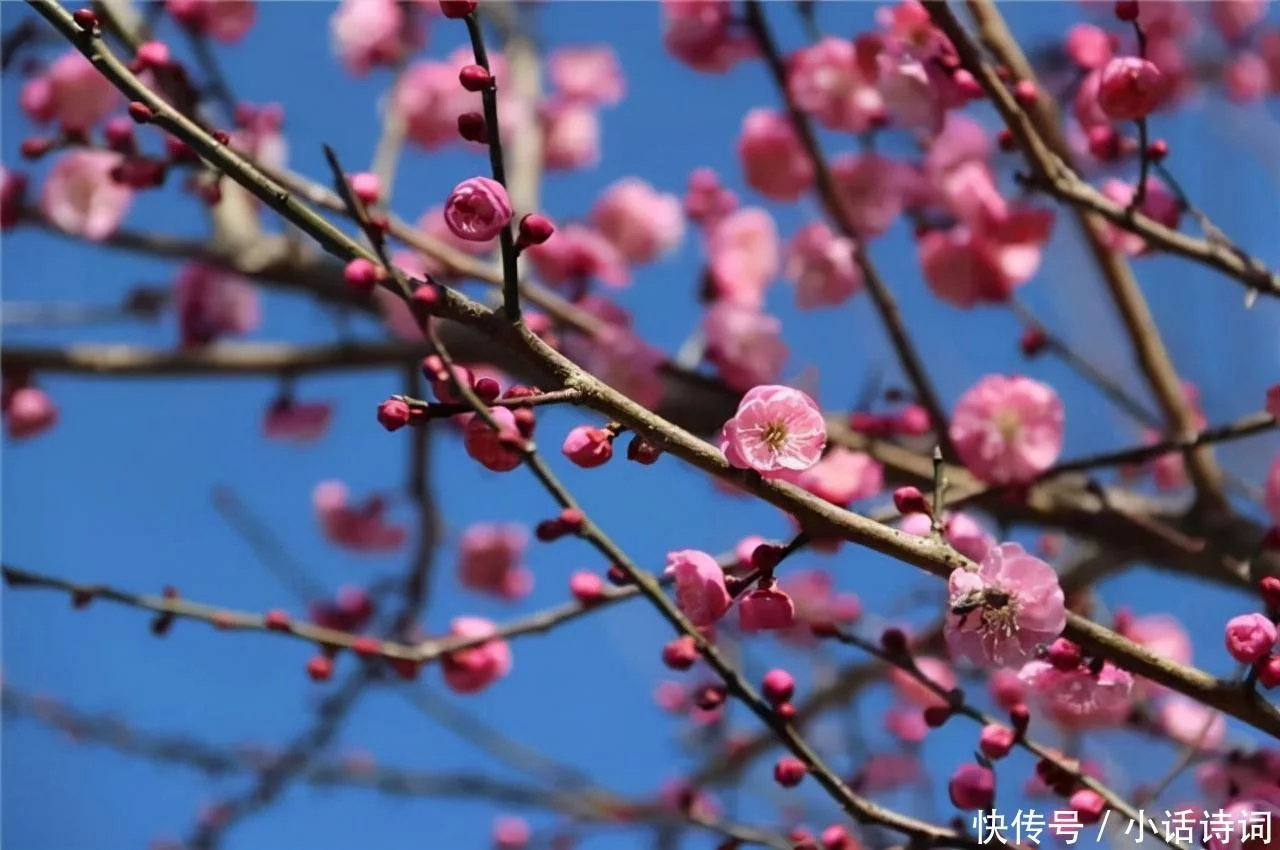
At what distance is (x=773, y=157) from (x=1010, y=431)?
3.44ft

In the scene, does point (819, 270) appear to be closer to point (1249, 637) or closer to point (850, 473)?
point (850, 473)

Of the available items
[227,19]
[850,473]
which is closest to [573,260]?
[227,19]

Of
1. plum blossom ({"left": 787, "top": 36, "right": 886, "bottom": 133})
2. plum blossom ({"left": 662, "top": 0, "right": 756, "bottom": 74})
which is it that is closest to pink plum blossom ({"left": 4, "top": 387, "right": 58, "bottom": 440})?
plum blossom ({"left": 662, "top": 0, "right": 756, "bottom": 74})

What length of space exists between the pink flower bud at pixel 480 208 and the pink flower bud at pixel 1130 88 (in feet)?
2.94

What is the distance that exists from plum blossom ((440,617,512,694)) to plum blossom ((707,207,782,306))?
1264 millimetres

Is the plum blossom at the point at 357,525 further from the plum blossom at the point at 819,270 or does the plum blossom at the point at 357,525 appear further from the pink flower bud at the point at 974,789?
the pink flower bud at the point at 974,789

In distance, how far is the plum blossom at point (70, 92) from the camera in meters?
2.52

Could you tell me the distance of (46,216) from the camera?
251 centimetres

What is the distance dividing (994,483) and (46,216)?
2025 mm

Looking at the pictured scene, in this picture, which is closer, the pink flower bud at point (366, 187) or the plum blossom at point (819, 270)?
the pink flower bud at point (366, 187)

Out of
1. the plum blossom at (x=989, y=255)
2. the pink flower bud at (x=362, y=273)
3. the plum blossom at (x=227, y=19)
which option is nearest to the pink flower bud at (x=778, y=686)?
the pink flower bud at (x=362, y=273)

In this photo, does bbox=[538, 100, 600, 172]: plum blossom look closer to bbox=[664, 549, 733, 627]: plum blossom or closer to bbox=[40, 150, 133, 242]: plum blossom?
bbox=[40, 150, 133, 242]: plum blossom

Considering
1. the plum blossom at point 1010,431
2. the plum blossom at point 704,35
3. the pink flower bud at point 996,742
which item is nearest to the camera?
the pink flower bud at point 996,742

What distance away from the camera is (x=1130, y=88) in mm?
1475
